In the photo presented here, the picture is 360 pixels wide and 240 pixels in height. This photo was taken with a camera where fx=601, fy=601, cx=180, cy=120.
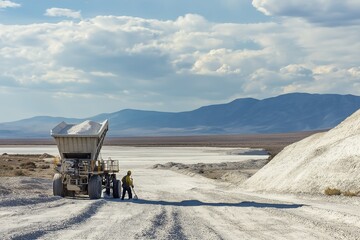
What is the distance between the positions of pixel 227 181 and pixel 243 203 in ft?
70.5

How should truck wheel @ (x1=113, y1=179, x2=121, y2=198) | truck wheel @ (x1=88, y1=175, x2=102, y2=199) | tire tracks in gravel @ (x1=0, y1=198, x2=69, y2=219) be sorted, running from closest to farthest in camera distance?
tire tracks in gravel @ (x1=0, y1=198, x2=69, y2=219), truck wheel @ (x1=88, y1=175, x2=102, y2=199), truck wheel @ (x1=113, y1=179, x2=121, y2=198)

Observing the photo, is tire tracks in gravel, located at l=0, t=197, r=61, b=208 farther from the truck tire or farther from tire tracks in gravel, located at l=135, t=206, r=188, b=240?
tire tracks in gravel, located at l=135, t=206, r=188, b=240

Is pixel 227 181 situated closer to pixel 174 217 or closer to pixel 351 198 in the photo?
pixel 351 198

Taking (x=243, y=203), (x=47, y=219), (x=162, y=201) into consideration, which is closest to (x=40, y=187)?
(x=162, y=201)

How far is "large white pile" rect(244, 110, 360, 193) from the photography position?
34.2 metres

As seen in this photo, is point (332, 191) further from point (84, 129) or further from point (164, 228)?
point (164, 228)

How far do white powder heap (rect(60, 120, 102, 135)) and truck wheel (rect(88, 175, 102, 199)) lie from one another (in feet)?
7.79

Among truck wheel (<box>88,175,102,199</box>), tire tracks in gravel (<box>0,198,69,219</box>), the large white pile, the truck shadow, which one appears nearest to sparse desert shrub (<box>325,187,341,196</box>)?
the large white pile

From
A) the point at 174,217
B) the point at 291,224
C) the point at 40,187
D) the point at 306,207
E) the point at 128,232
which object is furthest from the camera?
the point at 40,187

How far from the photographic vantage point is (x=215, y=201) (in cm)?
2988

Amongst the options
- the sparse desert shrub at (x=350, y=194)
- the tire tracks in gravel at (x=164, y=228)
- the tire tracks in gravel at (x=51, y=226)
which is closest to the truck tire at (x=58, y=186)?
the tire tracks in gravel at (x=51, y=226)

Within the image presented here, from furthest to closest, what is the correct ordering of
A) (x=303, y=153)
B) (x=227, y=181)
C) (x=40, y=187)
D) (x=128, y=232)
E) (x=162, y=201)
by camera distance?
(x=227, y=181)
(x=303, y=153)
(x=40, y=187)
(x=162, y=201)
(x=128, y=232)

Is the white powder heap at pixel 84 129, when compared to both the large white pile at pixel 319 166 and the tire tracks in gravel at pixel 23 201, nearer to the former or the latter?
the tire tracks in gravel at pixel 23 201

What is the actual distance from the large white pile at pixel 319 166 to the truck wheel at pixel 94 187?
12.0 meters
